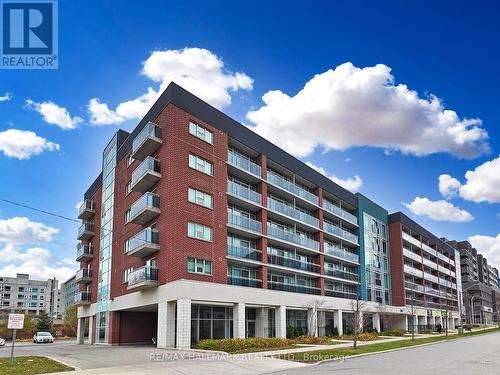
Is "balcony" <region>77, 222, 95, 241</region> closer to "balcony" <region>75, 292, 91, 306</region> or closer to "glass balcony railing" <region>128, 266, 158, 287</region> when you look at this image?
"balcony" <region>75, 292, 91, 306</region>

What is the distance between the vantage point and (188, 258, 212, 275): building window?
33091 mm

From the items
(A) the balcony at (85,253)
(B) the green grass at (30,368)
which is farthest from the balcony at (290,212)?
(B) the green grass at (30,368)

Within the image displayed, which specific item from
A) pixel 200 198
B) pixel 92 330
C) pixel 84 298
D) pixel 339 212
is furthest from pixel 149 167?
pixel 339 212

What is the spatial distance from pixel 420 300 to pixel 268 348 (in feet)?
171

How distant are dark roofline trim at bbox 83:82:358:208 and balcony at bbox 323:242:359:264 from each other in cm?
666

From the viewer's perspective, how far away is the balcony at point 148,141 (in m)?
35.1

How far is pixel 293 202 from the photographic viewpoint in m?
48.2

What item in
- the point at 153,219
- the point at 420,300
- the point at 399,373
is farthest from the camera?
the point at 420,300

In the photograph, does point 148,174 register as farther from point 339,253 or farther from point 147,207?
point 339,253

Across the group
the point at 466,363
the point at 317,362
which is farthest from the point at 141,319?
the point at 466,363

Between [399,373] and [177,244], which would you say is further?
[177,244]

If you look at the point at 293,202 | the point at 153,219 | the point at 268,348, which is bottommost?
the point at 268,348

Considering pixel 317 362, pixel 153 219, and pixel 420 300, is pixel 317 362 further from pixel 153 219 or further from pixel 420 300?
pixel 420 300

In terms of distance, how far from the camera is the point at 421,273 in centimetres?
7688
